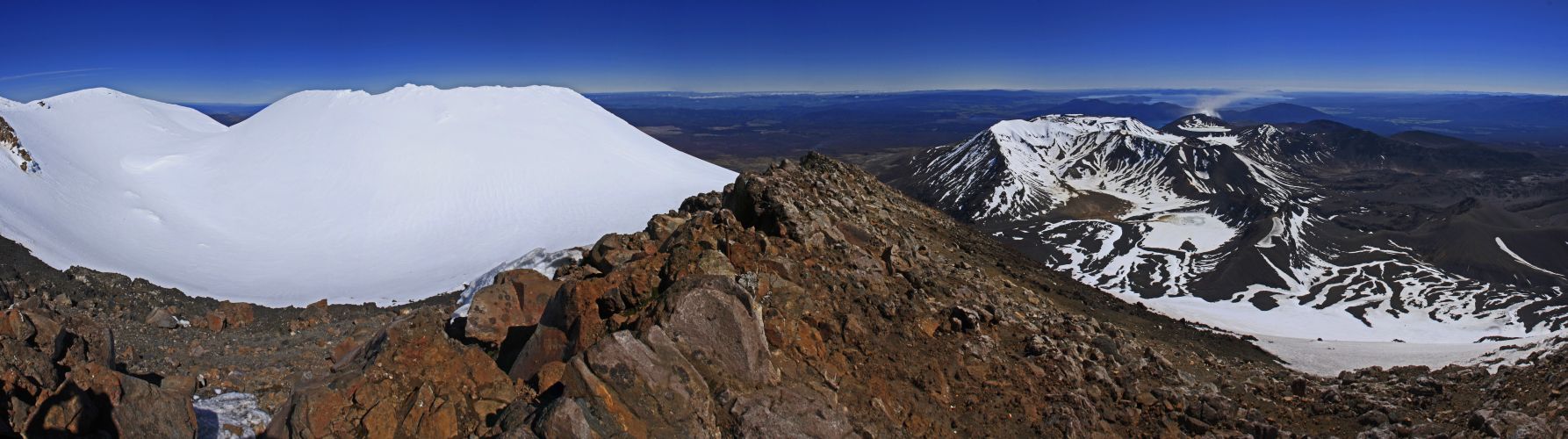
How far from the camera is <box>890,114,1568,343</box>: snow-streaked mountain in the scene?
131ft

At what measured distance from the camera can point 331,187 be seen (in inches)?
1185

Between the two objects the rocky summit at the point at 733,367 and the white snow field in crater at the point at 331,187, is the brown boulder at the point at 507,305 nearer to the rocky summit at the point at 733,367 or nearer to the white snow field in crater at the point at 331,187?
the rocky summit at the point at 733,367

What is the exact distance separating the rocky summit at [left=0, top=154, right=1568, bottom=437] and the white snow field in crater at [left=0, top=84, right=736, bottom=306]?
306 inches

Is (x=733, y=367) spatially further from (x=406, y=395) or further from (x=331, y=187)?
(x=331, y=187)

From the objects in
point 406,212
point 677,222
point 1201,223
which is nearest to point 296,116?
point 406,212

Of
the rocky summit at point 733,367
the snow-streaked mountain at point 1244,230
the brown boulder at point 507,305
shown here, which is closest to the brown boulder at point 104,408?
the rocky summit at point 733,367

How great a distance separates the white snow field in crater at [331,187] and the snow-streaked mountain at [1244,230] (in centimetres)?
2973

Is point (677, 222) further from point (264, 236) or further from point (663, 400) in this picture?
point (264, 236)

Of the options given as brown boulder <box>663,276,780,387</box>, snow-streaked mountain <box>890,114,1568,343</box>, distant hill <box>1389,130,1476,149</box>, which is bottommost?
snow-streaked mountain <box>890,114,1568,343</box>

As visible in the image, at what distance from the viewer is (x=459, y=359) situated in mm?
6781

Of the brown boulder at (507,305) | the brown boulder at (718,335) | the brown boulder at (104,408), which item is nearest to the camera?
the brown boulder at (104,408)

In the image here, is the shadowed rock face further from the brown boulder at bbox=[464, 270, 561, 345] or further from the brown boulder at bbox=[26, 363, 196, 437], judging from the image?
the brown boulder at bbox=[464, 270, 561, 345]

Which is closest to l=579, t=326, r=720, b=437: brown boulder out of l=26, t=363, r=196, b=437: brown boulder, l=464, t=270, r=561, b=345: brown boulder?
l=464, t=270, r=561, b=345: brown boulder

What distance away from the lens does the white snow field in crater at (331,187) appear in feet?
70.3
